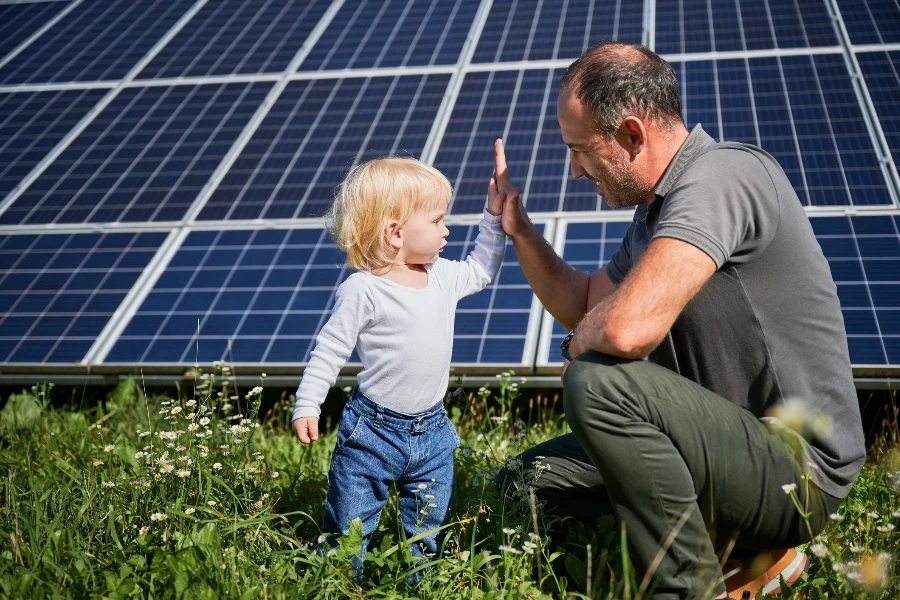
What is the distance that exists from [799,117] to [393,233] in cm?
408

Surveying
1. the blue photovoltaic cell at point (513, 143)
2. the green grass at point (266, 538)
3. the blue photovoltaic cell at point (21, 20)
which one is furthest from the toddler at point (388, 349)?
the blue photovoltaic cell at point (21, 20)

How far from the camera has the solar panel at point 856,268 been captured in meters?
4.63

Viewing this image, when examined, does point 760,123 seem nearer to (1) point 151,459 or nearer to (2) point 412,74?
(2) point 412,74

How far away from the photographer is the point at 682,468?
2.80 meters

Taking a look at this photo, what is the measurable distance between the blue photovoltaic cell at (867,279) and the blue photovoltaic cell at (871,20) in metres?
2.28

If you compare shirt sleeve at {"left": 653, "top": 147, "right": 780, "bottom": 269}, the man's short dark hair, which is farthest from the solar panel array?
shirt sleeve at {"left": 653, "top": 147, "right": 780, "bottom": 269}

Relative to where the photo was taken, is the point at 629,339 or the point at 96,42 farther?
the point at 96,42

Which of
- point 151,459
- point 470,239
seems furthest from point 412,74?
point 151,459

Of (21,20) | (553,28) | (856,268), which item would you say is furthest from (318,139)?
(21,20)

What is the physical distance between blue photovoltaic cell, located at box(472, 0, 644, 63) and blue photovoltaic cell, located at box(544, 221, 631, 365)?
2117 millimetres

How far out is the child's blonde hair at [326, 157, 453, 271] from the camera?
3.21 m

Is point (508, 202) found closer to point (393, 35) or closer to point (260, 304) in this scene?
point (260, 304)

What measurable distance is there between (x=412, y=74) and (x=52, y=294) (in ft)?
10.6

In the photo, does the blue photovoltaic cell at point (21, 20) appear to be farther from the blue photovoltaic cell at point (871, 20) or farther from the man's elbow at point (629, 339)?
the man's elbow at point (629, 339)
